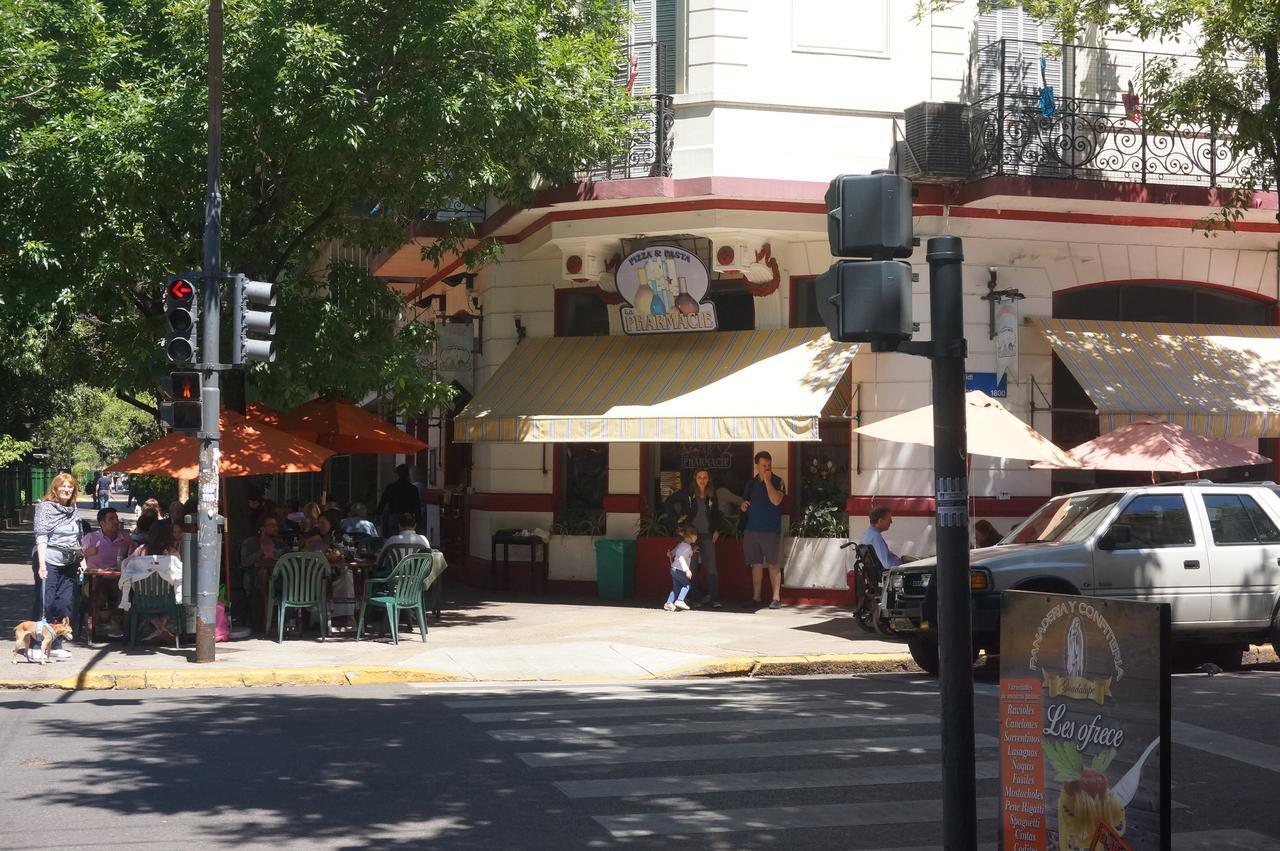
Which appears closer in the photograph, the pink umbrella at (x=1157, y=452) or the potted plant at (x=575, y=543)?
the pink umbrella at (x=1157, y=452)

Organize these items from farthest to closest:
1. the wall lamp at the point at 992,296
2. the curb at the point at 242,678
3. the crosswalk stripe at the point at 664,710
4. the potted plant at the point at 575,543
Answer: the potted plant at the point at 575,543 < the wall lamp at the point at 992,296 < the curb at the point at 242,678 < the crosswalk stripe at the point at 664,710

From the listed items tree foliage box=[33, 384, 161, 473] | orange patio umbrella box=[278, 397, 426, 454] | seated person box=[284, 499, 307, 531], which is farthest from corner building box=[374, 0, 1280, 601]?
tree foliage box=[33, 384, 161, 473]

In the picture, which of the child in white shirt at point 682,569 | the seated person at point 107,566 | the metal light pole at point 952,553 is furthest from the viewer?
the child in white shirt at point 682,569

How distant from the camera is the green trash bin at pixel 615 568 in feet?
62.7

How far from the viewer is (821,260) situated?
730 inches

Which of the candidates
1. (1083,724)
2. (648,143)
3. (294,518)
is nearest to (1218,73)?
(648,143)

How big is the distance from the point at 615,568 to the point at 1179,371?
787cm

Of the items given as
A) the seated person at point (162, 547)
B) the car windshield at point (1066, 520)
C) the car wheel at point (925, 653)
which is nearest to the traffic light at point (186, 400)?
the seated person at point (162, 547)

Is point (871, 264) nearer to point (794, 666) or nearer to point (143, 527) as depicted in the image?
point (794, 666)

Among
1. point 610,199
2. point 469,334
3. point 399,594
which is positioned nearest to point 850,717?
point 399,594

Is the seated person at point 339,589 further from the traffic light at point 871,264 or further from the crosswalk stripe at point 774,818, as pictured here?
the traffic light at point 871,264

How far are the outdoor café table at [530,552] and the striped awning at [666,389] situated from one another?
1.70 meters

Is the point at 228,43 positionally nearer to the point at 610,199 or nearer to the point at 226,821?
the point at 610,199

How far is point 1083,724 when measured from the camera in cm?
536
